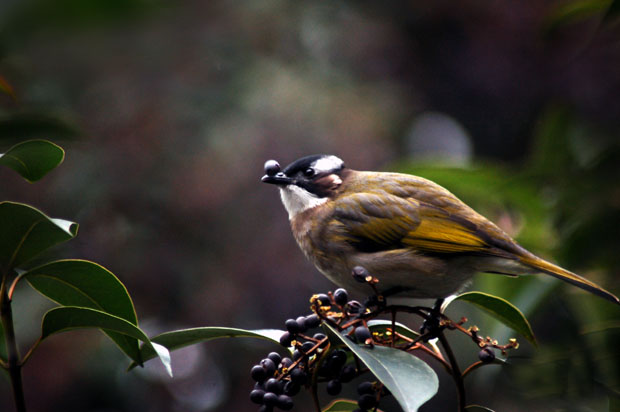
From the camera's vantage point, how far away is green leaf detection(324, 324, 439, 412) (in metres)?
1.68

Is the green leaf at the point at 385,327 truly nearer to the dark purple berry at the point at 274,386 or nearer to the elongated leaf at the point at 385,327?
the elongated leaf at the point at 385,327

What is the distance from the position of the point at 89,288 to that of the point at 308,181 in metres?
1.64

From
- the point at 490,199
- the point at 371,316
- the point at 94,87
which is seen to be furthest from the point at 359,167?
the point at 371,316

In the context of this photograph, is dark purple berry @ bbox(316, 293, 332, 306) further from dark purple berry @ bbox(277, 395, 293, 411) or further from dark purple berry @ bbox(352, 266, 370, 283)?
dark purple berry @ bbox(277, 395, 293, 411)

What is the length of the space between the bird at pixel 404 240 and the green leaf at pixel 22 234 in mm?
1343

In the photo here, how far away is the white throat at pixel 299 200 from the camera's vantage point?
3.42m

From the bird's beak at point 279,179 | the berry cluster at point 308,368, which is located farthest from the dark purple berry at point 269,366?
the bird's beak at point 279,179

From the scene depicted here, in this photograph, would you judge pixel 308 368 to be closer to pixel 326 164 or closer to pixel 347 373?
pixel 347 373

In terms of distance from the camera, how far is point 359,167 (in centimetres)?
728

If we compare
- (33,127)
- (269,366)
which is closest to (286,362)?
(269,366)

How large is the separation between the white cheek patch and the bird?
0.52ft

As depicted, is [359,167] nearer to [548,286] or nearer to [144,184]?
[144,184]

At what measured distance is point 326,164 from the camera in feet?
11.7

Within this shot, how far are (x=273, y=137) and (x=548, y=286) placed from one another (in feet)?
13.4
